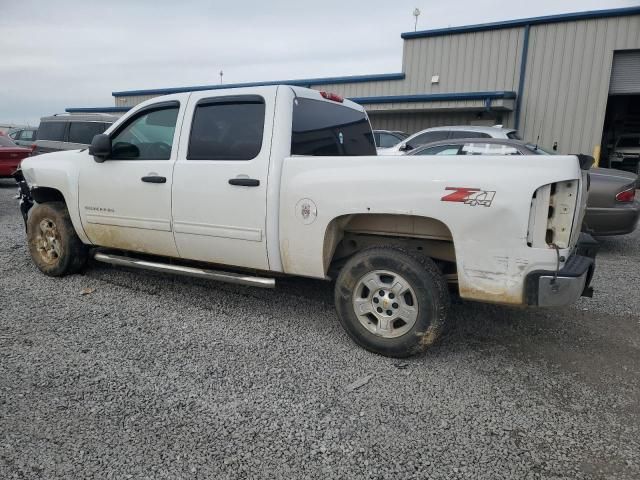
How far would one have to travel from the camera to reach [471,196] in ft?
9.76

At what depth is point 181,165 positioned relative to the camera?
4109mm

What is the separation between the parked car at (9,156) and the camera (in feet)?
42.9

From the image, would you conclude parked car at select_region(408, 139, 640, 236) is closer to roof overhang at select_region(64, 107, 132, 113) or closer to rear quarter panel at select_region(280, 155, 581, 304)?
rear quarter panel at select_region(280, 155, 581, 304)

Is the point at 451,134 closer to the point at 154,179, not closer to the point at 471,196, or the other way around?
the point at 154,179

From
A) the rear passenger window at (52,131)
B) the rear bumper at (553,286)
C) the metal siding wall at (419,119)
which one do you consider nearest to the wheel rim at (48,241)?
the rear bumper at (553,286)

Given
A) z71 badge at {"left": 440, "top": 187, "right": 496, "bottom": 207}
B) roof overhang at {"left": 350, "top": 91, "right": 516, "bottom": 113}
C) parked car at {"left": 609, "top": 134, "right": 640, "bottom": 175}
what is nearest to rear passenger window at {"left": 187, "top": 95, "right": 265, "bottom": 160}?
z71 badge at {"left": 440, "top": 187, "right": 496, "bottom": 207}

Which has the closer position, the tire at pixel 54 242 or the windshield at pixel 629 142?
the tire at pixel 54 242

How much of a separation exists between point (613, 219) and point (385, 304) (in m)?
4.76

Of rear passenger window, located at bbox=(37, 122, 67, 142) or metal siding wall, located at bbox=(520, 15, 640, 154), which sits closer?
rear passenger window, located at bbox=(37, 122, 67, 142)

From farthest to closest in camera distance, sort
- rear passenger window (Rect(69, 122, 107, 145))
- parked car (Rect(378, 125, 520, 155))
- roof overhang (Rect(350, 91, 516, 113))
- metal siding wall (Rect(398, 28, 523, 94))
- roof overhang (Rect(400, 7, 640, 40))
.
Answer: metal siding wall (Rect(398, 28, 523, 94)) < roof overhang (Rect(350, 91, 516, 113)) < roof overhang (Rect(400, 7, 640, 40)) < rear passenger window (Rect(69, 122, 107, 145)) < parked car (Rect(378, 125, 520, 155))

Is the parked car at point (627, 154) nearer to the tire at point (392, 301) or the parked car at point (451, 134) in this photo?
the parked car at point (451, 134)

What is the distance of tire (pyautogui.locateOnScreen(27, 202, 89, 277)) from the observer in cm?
502

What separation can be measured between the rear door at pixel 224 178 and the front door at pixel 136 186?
6.6 inches

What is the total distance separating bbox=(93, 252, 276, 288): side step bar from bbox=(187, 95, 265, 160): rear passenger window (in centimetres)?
98
